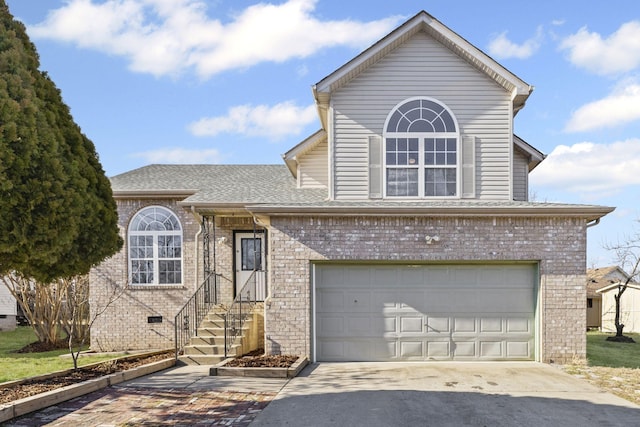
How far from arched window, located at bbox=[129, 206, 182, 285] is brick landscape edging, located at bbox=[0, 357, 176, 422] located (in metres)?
4.69

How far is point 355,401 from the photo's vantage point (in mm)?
7988

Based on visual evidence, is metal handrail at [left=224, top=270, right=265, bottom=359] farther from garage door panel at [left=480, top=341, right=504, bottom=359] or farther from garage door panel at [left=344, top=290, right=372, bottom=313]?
garage door panel at [left=480, top=341, right=504, bottom=359]

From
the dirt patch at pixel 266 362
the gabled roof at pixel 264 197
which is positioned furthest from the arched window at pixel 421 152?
the dirt patch at pixel 266 362

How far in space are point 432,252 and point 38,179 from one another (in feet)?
25.6

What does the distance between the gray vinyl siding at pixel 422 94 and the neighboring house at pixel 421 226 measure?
3 cm

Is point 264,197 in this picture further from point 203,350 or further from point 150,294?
point 150,294

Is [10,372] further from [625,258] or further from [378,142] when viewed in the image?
[625,258]

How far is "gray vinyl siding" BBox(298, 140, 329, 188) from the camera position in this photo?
46.4 ft

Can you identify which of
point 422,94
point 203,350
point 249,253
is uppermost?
point 422,94

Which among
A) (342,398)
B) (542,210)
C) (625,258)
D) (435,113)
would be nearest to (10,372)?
(342,398)

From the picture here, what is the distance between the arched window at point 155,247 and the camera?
14914 millimetres

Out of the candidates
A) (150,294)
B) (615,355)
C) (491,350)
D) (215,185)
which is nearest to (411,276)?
(491,350)

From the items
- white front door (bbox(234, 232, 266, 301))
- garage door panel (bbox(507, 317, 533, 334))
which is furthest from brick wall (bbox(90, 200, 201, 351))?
garage door panel (bbox(507, 317, 533, 334))

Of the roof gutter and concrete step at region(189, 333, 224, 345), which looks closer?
the roof gutter
